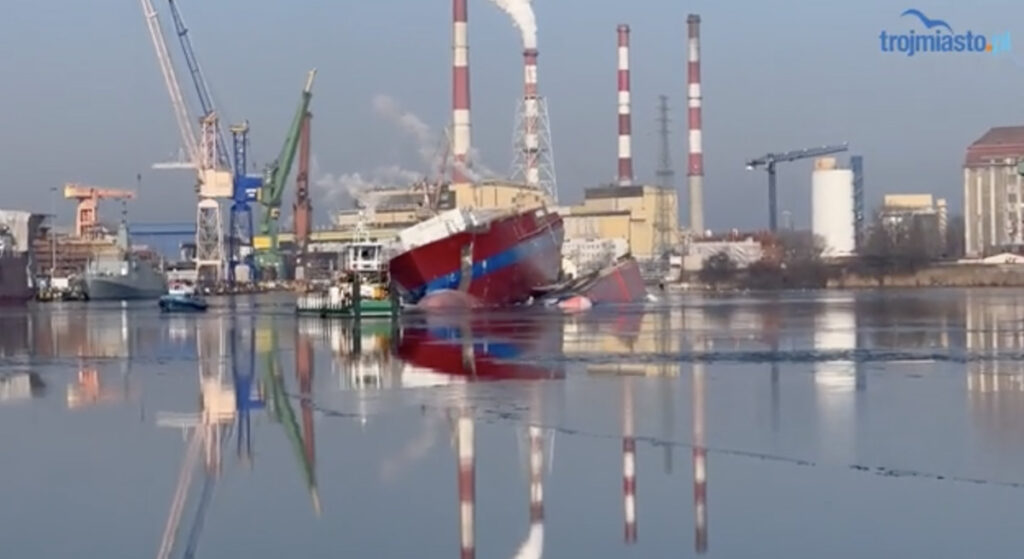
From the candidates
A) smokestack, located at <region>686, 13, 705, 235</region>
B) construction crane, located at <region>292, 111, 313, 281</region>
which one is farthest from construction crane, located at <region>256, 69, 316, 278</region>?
smokestack, located at <region>686, 13, 705, 235</region>

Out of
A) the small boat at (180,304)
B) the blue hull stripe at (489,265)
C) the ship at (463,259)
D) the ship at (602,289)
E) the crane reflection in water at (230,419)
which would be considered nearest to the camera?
the crane reflection in water at (230,419)

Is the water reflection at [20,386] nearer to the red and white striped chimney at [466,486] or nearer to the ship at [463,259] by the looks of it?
the red and white striped chimney at [466,486]

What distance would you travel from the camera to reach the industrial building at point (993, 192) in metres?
124

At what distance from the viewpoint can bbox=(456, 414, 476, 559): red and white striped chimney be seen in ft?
27.8

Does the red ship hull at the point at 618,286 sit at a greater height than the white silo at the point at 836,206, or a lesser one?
lesser

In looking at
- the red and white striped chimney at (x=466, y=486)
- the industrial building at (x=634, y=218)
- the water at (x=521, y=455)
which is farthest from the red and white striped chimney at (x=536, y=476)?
the industrial building at (x=634, y=218)

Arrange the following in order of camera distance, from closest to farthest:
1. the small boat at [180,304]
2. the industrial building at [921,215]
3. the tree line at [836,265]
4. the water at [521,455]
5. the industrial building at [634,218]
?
the water at [521,455] → the small boat at [180,304] → the tree line at [836,265] → the industrial building at [634,218] → the industrial building at [921,215]

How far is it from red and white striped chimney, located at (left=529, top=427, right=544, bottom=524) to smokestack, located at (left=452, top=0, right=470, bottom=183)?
6740cm

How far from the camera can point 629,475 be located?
11.0m

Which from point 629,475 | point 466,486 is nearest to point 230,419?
point 466,486

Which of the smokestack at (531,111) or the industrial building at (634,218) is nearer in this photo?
the smokestack at (531,111)

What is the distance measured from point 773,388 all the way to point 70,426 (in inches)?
326

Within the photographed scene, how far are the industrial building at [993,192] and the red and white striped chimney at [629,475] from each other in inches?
4479

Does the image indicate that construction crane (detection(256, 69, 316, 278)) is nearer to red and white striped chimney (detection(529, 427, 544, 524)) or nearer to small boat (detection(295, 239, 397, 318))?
small boat (detection(295, 239, 397, 318))
